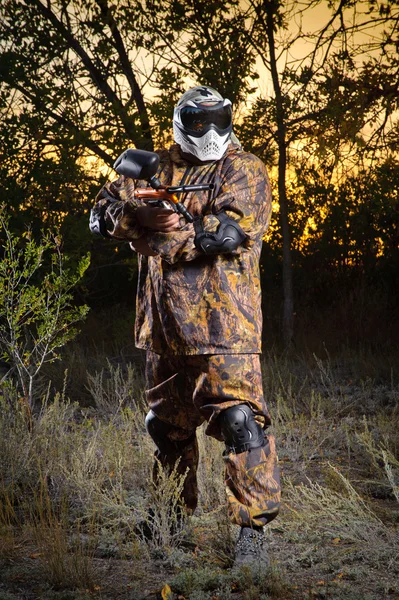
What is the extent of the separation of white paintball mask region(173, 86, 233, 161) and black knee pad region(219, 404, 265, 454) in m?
1.00

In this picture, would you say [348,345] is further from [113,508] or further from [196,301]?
[196,301]

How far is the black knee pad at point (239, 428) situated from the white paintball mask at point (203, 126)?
1.00m

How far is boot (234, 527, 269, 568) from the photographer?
331 centimetres

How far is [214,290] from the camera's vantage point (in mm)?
3357

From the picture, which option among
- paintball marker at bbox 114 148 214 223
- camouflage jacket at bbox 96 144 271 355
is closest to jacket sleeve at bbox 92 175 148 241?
camouflage jacket at bbox 96 144 271 355

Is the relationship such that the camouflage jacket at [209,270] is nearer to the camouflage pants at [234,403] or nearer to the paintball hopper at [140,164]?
the camouflage pants at [234,403]

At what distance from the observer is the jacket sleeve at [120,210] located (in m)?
3.33

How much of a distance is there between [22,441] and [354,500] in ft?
6.14

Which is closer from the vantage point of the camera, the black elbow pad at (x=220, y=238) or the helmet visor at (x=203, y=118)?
the black elbow pad at (x=220, y=238)

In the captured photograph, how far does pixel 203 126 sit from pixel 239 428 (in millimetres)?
1187

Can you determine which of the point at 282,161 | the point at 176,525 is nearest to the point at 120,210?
the point at 176,525

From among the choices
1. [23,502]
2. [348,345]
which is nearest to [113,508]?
[23,502]

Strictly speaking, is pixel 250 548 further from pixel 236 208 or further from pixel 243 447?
pixel 236 208

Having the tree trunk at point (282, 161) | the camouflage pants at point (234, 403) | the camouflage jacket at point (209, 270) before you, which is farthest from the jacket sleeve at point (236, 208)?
the tree trunk at point (282, 161)
